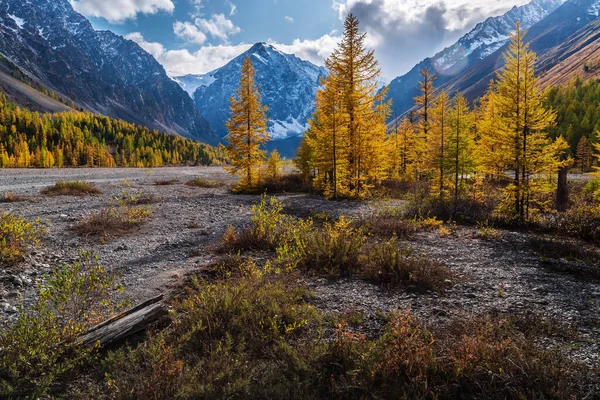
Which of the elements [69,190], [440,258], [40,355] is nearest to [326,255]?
[440,258]

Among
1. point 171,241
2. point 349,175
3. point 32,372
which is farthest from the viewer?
point 349,175

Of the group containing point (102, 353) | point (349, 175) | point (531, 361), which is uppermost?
point (349, 175)

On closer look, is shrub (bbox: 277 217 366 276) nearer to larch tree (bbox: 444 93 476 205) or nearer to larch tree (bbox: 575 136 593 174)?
larch tree (bbox: 444 93 476 205)

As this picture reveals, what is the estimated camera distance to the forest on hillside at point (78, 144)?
75150 millimetres

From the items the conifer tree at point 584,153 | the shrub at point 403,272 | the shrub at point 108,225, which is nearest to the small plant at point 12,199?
the shrub at point 108,225

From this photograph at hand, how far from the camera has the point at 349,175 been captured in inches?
911

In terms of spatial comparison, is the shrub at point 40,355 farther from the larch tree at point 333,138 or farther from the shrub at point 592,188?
the shrub at point 592,188

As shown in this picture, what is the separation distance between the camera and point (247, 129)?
1017 inches

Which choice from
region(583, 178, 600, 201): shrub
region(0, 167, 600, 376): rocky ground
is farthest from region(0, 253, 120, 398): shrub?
region(583, 178, 600, 201): shrub

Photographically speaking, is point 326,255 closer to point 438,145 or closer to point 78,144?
point 438,145

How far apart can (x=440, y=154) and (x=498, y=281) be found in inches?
639

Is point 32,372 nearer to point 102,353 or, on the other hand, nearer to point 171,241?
point 102,353

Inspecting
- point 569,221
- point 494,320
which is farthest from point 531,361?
point 569,221

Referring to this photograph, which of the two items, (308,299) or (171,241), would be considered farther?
(171,241)
